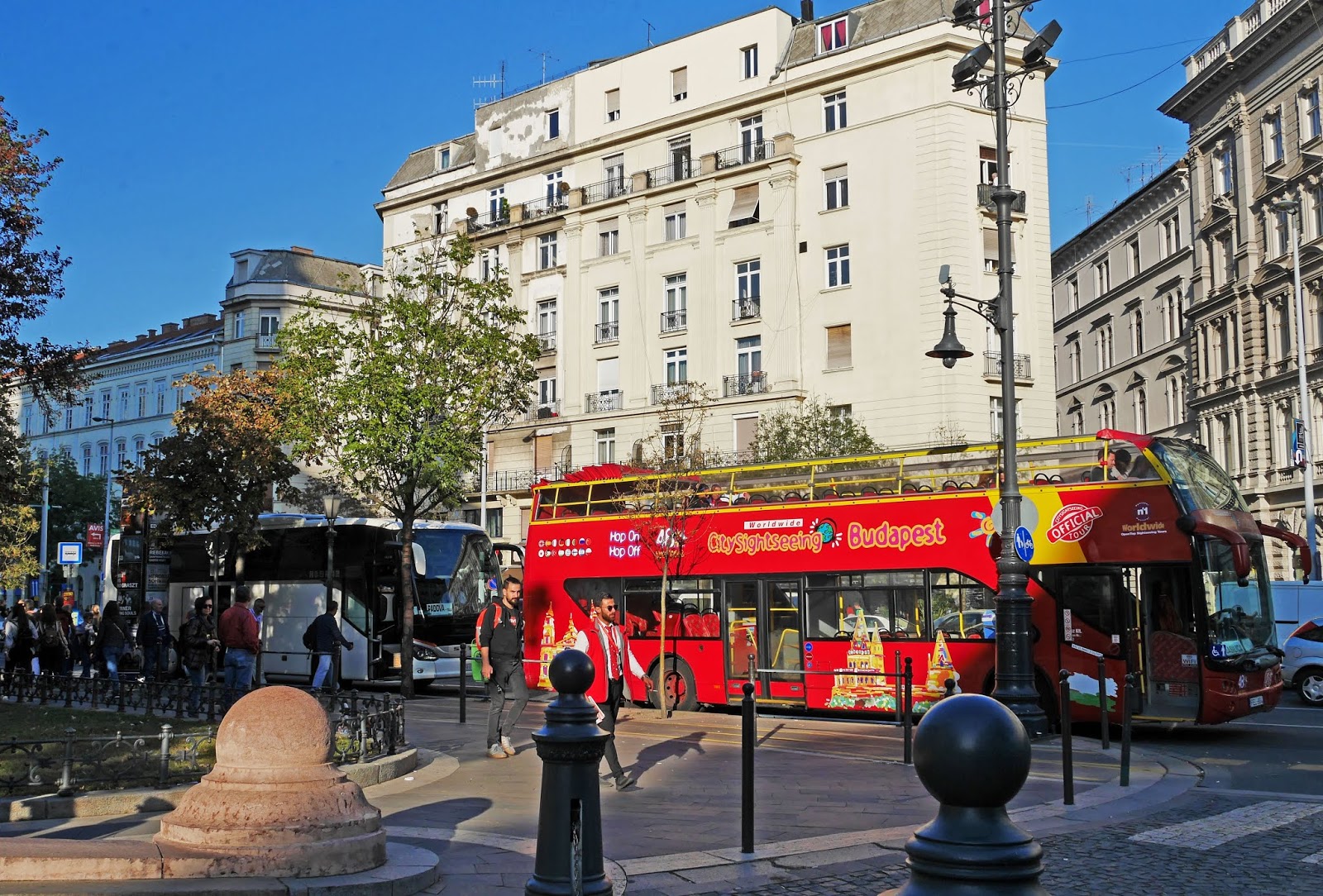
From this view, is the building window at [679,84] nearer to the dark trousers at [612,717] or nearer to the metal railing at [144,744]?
the metal railing at [144,744]

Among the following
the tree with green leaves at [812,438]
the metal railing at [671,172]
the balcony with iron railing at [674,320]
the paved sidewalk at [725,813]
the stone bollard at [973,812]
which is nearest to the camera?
the stone bollard at [973,812]

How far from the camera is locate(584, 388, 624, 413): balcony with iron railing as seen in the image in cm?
4744

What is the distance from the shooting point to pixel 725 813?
9.84 m

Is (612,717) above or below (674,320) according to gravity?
below

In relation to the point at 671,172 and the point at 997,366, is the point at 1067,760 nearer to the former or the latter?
the point at 997,366

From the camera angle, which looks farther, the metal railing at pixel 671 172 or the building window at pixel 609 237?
the building window at pixel 609 237

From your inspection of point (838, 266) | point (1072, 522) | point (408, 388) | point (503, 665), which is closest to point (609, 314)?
point (838, 266)

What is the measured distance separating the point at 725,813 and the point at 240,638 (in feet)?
32.5

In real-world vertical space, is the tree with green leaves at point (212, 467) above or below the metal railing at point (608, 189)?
below

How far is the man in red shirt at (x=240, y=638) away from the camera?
17562 mm

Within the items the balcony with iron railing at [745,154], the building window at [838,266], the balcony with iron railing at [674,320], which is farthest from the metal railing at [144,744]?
the balcony with iron railing at [745,154]

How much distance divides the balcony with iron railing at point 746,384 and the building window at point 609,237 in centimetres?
763

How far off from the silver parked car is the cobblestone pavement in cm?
1376

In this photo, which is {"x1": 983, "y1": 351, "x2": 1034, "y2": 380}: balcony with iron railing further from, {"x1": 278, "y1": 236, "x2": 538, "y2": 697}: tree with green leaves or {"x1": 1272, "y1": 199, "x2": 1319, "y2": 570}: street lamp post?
{"x1": 278, "y1": 236, "x2": 538, "y2": 697}: tree with green leaves
